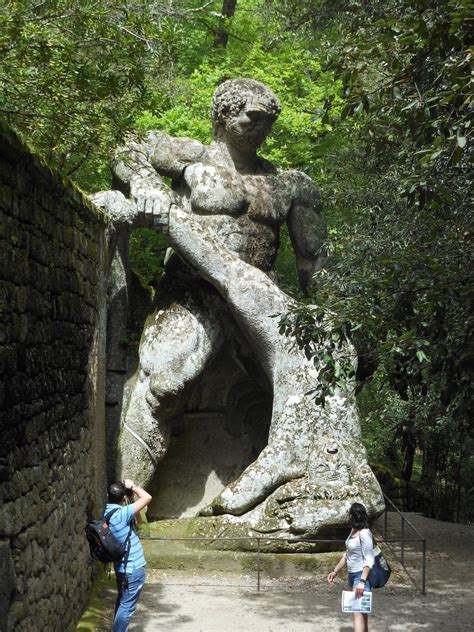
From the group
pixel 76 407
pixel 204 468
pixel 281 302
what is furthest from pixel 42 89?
pixel 204 468

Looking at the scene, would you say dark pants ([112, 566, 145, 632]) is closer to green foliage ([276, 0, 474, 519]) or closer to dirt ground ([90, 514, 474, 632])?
dirt ground ([90, 514, 474, 632])

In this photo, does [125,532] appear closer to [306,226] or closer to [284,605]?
[284,605]

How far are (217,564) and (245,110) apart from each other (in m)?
4.35

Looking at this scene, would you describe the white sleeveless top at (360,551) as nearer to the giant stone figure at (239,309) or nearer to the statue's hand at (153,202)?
the giant stone figure at (239,309)

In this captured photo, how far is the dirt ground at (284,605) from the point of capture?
7.46m

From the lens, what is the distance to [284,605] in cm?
798

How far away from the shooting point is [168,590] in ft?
27.1

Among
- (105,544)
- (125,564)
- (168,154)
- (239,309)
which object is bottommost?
(125,564)

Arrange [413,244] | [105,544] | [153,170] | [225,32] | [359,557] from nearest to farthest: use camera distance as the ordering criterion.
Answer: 1. [105,544]
2. [359,557]
3. [413,244]
4. [153,170]
5. [225,32]

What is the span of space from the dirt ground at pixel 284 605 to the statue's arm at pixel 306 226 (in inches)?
131

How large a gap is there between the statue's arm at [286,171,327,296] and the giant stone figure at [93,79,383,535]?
0.01m

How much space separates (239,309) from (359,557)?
331 cm

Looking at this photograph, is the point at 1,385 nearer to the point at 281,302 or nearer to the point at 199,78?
the point at 281,302

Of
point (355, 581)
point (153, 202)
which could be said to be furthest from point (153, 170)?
point (355, 581)
